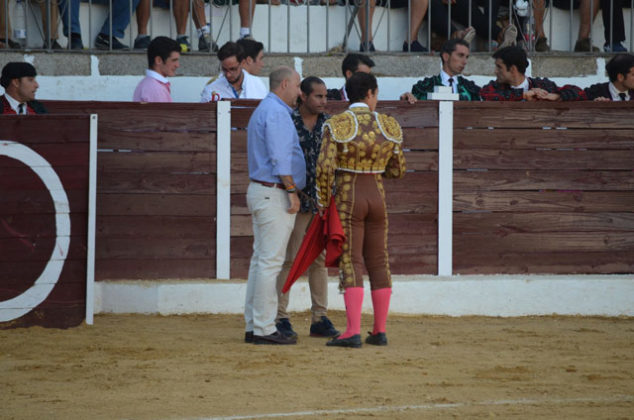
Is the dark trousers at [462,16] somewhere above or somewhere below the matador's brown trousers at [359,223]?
above

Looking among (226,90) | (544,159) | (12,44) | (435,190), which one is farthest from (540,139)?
(12,44)

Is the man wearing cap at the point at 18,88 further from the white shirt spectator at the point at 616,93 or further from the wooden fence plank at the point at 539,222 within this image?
A: the white shirt spectator at the point at 616,93

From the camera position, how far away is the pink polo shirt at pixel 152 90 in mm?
8352

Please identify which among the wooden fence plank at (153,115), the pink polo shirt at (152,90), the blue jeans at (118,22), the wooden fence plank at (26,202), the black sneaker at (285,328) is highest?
the blue jeans at (118,22)

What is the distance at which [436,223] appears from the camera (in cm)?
827

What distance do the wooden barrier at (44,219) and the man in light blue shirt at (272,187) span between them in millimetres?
1489

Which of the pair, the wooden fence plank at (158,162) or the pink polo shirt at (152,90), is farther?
the pink polo shirt at (152,90)

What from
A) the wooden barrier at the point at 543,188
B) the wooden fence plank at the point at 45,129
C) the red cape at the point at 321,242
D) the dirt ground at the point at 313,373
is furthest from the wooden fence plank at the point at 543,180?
the wooden fence plank at the point at 45,129

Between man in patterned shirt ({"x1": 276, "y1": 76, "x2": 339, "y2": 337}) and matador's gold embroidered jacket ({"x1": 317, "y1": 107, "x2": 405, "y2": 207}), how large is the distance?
1.02ft

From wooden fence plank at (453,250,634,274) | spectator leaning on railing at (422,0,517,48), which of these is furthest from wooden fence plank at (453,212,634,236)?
spectator leaning on railing at (422,0,517,48)

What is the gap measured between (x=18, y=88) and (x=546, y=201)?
3940mm

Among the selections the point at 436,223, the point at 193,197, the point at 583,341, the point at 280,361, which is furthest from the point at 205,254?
the point at 583,341

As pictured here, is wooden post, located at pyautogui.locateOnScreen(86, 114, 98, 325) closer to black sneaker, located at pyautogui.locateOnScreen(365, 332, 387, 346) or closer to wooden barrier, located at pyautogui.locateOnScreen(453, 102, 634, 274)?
black sneaker, located at pyautogui.locateOnScreen(365, 332, 387, 346)

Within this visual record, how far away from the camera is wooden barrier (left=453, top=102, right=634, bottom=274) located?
327 inches
